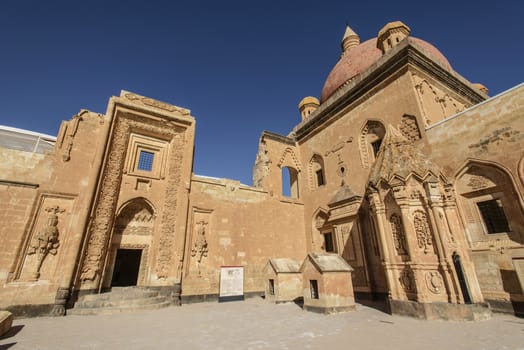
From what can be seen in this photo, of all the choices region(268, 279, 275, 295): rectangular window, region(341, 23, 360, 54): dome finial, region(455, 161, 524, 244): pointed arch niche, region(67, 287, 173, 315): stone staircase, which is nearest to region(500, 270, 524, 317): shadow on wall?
region(455, 161, 524, 244): pointed arch niche

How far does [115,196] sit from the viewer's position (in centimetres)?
1112

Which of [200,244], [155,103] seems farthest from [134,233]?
[155,103]

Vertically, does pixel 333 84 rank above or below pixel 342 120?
above

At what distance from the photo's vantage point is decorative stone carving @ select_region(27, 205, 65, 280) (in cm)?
890

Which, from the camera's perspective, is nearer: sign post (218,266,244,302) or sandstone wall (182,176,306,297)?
sign post (218,266,244,302)

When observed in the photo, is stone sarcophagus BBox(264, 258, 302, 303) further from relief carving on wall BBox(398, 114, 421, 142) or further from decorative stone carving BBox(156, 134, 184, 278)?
relief carving on wall BBox(398, 114, 421, 142)

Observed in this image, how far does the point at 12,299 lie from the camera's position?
8.11 meters

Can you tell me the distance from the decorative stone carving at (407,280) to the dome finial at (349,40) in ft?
69.1

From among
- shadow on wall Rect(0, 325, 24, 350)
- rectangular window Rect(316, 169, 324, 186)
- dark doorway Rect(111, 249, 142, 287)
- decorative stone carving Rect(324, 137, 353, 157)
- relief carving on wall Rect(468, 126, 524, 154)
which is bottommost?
shadow on wall Rect(0, 325, 24, 350)

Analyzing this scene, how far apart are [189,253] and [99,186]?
16.2 feet

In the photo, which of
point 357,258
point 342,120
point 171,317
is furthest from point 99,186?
point 342,120

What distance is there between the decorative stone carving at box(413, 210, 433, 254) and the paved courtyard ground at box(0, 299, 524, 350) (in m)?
1.88

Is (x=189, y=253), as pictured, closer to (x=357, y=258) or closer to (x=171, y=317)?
(x=171, y=317)

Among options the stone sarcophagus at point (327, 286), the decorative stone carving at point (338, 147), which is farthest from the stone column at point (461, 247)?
the decorative stone carving at point (338, 147)
